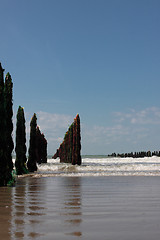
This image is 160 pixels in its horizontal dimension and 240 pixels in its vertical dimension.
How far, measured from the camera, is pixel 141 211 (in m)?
6.18

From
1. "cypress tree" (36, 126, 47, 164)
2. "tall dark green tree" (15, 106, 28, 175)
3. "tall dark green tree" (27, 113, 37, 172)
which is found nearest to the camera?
"tall dark green tree" (15, 106, 28, 175)

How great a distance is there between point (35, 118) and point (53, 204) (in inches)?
842

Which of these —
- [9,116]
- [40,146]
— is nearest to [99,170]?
[9,116]

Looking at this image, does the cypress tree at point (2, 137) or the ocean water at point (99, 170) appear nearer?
the cypress tree at point (2, 137)

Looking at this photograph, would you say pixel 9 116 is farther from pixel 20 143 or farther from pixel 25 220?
pixel 25 220

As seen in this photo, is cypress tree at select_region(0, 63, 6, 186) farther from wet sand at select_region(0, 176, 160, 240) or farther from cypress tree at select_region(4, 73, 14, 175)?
wet sand at select_region(0, 176, 160, 240)

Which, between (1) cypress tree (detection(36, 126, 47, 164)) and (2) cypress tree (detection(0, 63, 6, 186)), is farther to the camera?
(1) cypress tree (detection(36, 126, 47, 164))

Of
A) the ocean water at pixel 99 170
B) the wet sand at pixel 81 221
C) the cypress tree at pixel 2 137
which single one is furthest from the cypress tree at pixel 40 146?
the wet sand at pixel 81 221

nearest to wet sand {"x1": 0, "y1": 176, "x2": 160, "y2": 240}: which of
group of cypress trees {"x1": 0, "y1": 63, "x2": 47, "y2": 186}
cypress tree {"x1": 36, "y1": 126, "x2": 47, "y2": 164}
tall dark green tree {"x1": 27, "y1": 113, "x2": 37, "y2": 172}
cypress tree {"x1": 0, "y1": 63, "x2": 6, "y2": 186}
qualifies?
cypress tree {"x1": 0, "y1": 63, "x2": 6, "y2": 186}

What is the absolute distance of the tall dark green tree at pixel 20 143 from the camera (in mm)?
23406

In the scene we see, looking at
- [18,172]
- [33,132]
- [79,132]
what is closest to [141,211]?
[18,172]

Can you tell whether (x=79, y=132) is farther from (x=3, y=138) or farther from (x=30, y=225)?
(x=30, y=225)

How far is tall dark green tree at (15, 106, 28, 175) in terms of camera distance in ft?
76.8

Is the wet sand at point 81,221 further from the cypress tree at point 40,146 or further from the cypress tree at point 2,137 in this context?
the cypress tree at point 40,146
